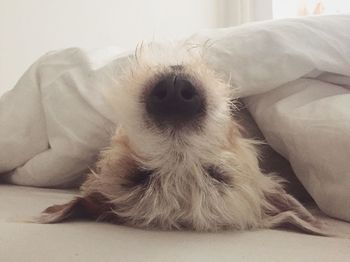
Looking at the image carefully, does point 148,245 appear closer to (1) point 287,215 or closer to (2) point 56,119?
(1) point 287,215

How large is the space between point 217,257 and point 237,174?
0.71ft

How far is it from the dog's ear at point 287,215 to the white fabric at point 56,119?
36 cm

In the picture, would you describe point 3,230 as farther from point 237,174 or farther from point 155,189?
point 237,174

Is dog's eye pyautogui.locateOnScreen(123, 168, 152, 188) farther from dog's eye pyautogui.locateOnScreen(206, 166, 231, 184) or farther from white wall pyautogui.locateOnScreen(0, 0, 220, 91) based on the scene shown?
white wall pyautogui.locateOnScreen(0, 0, 220, 91)

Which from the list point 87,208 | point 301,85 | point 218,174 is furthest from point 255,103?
point 87,208

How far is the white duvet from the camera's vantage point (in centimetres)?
90

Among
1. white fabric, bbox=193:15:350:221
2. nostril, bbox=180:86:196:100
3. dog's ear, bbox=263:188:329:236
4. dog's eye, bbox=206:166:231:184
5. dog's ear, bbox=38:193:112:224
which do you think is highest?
nostril, bbox=180:86:196:100

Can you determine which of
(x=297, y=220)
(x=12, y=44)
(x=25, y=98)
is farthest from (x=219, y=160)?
(x=12, y=44)

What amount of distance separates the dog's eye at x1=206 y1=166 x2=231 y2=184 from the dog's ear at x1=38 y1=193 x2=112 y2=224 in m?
0.15

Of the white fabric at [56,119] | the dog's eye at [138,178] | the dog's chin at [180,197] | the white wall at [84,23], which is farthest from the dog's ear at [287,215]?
the white wall at [84,23]

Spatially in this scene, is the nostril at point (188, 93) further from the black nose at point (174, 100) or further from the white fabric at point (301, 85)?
the white fabric at point (301, 85)

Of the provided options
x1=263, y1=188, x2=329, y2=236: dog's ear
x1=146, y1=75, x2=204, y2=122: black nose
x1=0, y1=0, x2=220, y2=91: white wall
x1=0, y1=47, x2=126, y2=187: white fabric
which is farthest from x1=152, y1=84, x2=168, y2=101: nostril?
x1=0, y1=0, x2=220, y2=91: white wall

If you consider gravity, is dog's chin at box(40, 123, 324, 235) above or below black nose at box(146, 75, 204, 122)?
below

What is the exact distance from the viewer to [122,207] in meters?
0.82
